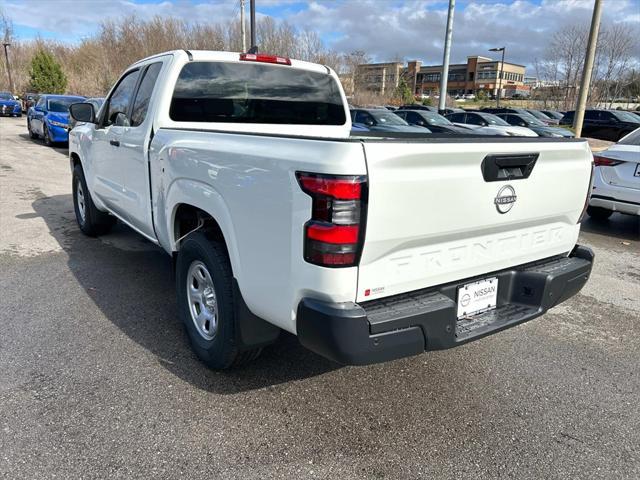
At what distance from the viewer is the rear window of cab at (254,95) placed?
3.92m

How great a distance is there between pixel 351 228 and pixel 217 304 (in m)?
1.13

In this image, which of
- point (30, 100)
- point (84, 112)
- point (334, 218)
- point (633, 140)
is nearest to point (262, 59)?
point (84, 112)

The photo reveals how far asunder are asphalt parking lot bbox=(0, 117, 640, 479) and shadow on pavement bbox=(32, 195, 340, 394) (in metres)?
0.02

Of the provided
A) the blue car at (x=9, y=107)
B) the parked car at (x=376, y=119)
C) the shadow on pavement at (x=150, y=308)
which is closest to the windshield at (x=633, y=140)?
the shadow on pavement at (x=150, y=308)

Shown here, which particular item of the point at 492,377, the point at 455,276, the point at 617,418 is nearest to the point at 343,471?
the point at 455,276

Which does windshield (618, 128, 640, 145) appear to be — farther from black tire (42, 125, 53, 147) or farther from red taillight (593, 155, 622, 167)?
black tire (42, 125, 53, 147)

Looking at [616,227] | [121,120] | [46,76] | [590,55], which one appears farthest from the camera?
[46,76]

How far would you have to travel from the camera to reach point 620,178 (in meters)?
6.78

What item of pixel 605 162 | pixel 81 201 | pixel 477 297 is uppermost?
pixel 605 162

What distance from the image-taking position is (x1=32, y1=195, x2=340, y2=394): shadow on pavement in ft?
10.6

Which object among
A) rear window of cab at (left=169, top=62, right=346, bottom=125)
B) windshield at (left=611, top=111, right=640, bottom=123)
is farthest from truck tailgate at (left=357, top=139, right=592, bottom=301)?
windshield at (left=611, top=111, right=640, bottom=123)

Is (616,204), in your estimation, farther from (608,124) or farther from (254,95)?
(608,124)

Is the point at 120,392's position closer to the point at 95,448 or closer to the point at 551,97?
the point at 95,448

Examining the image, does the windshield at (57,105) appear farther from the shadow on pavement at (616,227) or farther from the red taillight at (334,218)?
the red taillight at (334,218)
